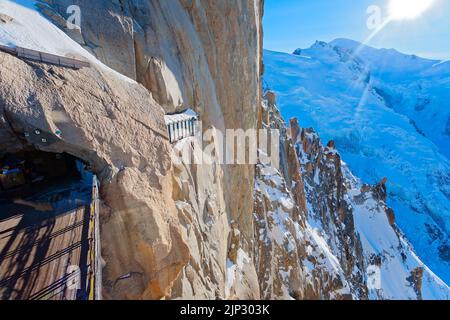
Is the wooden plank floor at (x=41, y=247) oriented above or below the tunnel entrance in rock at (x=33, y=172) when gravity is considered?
below

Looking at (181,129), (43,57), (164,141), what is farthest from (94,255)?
(181,129)

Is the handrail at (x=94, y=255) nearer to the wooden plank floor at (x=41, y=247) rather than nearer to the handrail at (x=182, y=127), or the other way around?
the wooden plank floor at (x=41, y=247)

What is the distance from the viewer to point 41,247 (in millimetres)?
7129

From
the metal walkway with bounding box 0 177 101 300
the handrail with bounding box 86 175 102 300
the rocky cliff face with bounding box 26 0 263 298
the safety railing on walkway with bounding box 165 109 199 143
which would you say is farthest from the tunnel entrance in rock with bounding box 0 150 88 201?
the safety railing on walkway with bounding box 165 109 199 143

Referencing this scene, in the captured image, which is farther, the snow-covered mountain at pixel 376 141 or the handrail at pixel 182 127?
the snow-covered mountain at pixel 376 141

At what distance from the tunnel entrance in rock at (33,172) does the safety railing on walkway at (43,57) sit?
3388mm

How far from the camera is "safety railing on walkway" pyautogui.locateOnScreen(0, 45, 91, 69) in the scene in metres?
8.77

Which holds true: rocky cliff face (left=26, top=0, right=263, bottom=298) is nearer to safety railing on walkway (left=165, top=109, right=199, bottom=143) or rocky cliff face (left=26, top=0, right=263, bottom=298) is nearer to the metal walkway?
safety railing on walkway (left=165, top=109, right=199, bottom=143)

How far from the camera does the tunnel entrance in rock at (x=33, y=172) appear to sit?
8.86 m

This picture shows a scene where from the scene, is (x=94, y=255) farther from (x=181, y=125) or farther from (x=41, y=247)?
(x=181, y=125)

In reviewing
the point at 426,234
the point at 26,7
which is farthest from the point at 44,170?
the point at 426,234

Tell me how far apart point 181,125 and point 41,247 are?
9075 millimetres

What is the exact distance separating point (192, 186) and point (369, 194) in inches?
3115

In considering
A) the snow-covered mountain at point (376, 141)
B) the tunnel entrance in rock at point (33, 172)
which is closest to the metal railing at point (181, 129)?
the tunnel entrance in rock at point (33, 172)
